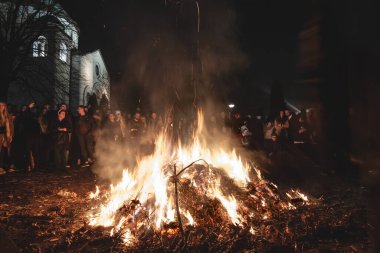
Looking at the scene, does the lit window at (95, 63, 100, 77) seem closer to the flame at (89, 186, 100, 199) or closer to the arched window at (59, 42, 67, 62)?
the arched window at (59, 42, 67, 62)

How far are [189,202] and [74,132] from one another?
24.3 feet

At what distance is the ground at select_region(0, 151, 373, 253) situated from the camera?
429 cm

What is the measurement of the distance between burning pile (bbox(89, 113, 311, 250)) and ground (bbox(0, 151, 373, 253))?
0.30m

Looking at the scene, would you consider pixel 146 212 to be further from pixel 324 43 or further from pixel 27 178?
pixel 27 178

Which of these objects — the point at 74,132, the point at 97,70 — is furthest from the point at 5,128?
the point at 97,70

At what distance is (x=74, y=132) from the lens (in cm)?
1141

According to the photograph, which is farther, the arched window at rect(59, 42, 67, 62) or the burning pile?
the arched window at rect(59, 42, 67, 62)

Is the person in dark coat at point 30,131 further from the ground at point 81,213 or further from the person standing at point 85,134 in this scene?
the person standing at point 85,134

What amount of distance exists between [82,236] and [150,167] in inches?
89.9

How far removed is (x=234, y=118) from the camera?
12.9 m

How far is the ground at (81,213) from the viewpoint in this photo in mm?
4285

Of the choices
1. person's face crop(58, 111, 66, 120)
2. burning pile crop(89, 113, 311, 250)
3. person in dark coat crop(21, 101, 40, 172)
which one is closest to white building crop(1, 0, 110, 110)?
person in dark coat crop(21, 101, 40, 172)

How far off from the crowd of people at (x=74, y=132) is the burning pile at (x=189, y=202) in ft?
3.97

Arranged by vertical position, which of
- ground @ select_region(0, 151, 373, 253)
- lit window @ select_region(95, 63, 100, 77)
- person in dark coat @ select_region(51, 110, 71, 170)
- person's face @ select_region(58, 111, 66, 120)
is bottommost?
ground @ select_region(0, 151, 373, 253)
